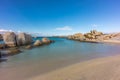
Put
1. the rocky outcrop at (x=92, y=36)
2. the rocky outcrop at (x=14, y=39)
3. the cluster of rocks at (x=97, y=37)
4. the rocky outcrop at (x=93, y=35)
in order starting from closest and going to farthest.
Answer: the rocky outcrop at (x=14, y=39), the cluster of rocks at (x=97, y=37), the rocky outcrop at (x=92, y=36), the rocky outcrop at (x=93, y=35)

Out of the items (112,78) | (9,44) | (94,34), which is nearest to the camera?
(112,78)

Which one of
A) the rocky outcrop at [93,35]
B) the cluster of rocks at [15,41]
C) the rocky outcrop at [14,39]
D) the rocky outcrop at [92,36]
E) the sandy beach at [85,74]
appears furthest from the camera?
the rocky outcrop at [93,35]

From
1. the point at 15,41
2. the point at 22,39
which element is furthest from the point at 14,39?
the point at 22,39

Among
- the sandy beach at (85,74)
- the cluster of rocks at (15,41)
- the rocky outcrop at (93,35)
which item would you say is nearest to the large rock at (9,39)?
the cluster of rocks at (15,41)

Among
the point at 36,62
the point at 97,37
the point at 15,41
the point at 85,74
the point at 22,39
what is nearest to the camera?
the point at 85,74

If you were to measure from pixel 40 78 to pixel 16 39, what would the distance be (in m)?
27.6

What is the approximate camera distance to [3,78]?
9.05 m

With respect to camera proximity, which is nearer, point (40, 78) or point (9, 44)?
point (40, 78)

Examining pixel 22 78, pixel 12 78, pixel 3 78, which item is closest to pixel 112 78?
pixel 22 78

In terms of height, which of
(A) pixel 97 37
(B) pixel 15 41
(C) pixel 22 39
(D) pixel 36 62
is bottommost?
(D) pixel 36 62

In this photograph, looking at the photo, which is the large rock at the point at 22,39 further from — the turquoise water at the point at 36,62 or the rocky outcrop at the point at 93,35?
the rocky outcrop at the point at 93,35

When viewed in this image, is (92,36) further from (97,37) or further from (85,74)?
(85,74)

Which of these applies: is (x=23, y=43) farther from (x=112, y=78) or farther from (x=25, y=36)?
(x=112, y=78)

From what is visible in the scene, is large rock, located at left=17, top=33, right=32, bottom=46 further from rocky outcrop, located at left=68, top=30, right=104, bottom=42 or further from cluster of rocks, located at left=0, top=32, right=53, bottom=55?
rocky outcrop, located at left=68, top=30, right=104, bottom=42
